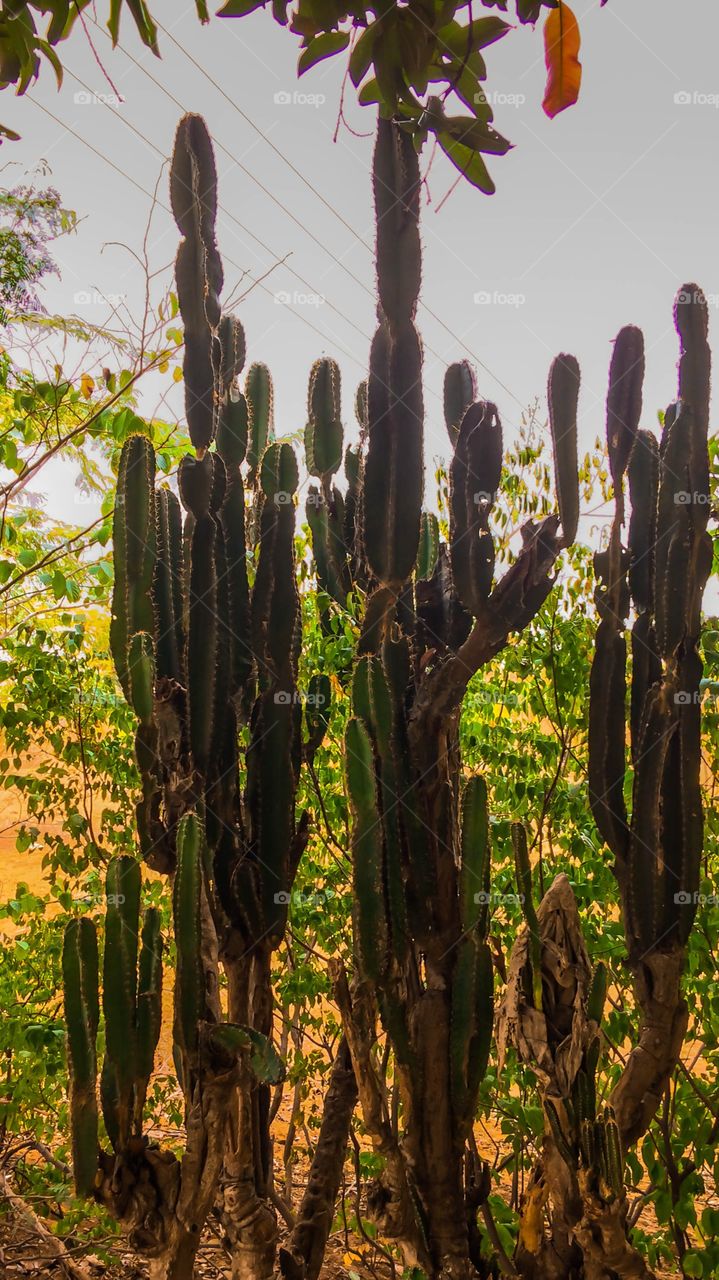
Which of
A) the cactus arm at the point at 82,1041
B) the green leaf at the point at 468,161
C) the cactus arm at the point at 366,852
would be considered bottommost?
the cactus arm at the point at 82,1041

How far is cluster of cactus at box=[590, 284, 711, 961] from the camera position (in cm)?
220

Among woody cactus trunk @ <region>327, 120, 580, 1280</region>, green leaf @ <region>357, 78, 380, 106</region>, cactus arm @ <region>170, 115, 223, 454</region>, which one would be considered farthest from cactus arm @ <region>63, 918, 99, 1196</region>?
green leaf @ <region>357, 78, 380, 106</region>

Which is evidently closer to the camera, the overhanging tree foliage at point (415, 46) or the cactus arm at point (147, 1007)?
the overhanging tree foliage at point (415, 46)

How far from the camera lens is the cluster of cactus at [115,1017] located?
201cm

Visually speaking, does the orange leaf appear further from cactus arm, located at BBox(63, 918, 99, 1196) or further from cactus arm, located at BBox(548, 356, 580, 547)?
cactus arm, located at BBox(63, 918, 99, 1196)

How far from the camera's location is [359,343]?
4434mm

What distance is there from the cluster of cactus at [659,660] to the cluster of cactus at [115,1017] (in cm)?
130

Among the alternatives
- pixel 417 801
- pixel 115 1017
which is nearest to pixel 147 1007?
pixel 115 1017

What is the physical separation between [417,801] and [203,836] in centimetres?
57

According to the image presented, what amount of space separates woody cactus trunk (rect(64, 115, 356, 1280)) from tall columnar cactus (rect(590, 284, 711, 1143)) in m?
0.93

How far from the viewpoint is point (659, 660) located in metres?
2.37

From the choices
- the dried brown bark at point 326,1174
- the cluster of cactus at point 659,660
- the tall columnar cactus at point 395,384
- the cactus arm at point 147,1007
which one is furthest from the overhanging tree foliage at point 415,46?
the dried brown bark at point 326,1174

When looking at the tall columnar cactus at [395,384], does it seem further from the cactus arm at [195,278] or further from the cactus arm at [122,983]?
the cactus arm at [122,983]

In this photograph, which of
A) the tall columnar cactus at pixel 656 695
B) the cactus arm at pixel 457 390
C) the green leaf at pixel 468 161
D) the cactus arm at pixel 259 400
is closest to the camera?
the green leaf at pixel 468 161
